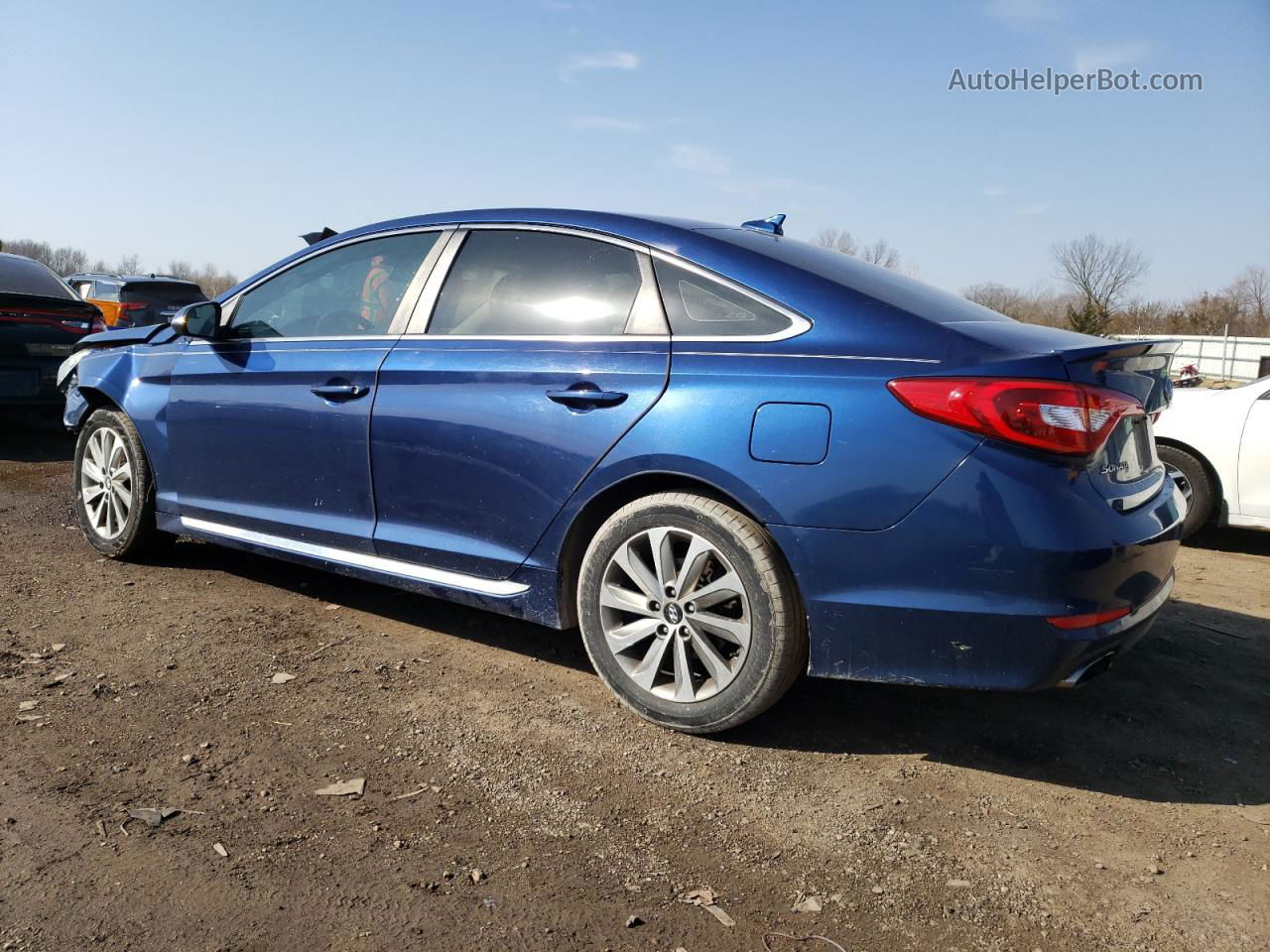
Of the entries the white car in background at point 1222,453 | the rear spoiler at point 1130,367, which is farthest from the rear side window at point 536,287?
the white car in background at point 1222,453

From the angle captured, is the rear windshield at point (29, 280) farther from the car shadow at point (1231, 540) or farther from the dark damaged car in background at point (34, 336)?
the car shadow at point (1231, 540)

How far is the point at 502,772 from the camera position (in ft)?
9.60

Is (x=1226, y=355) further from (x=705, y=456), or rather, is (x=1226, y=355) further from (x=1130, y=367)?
(x=705, y=456)

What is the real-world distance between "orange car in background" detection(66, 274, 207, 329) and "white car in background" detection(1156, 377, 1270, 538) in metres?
15.1

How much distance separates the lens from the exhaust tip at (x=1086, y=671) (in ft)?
9.20

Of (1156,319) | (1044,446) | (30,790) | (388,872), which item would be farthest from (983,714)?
(1156,319)

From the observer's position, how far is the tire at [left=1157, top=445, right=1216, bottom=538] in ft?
22.1

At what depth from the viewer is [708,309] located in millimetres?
3246

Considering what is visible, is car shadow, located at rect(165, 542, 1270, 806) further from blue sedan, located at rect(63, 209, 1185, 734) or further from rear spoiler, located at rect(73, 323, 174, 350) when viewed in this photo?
rear spoiler, located at rect(73, 323, 174, 350)


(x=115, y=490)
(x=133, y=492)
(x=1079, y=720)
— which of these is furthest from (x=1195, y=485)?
(x=115, y=490)

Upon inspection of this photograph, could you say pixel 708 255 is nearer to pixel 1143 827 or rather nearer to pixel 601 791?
pixel 601 791

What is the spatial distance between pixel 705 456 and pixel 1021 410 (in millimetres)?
886

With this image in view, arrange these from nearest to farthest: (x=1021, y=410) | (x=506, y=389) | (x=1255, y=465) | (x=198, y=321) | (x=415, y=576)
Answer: (x=1021, y=410), (x=506, y=389), (x=415, y=576), (x=198, y=321), (x=1255, y=465)

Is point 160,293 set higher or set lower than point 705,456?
higher
